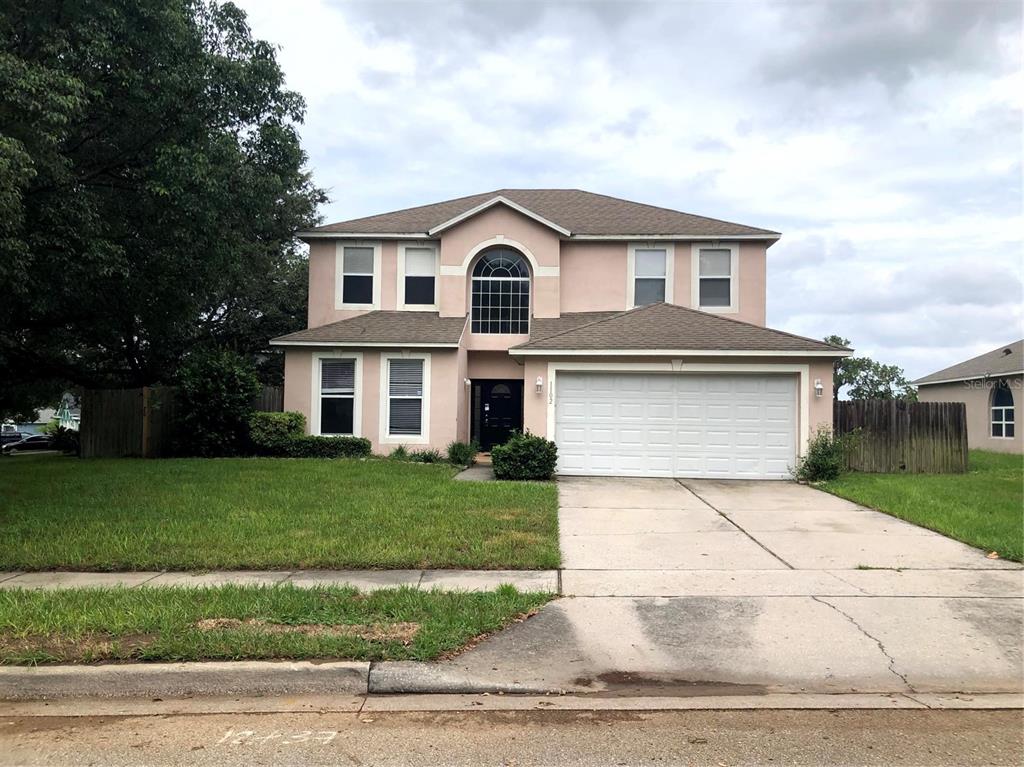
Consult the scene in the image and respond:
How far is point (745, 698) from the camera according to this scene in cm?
452

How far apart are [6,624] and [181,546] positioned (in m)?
2.45

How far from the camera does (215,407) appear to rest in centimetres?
1662

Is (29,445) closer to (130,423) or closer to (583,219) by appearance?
(130,423)

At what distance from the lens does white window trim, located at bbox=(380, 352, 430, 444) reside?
1695 cm

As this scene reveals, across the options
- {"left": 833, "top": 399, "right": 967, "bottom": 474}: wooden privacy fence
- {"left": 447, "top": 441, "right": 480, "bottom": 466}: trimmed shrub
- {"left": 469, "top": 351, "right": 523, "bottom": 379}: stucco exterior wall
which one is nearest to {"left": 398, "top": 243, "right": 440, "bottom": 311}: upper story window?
{"left": 469, "top": 351, "right": 523, "bottom": 379}: stucco exterior wall

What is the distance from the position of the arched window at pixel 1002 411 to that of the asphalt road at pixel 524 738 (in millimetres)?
A: 25883

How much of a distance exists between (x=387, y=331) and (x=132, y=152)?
22.4 feet

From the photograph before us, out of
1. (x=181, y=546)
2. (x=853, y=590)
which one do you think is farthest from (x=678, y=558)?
(x=181, y=546)

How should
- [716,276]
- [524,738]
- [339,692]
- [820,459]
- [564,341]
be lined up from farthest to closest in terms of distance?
[716,276] → [564,341] → [820,459] → [339,692] → [524,738]

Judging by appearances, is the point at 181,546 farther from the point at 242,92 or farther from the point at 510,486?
the point at 242,92

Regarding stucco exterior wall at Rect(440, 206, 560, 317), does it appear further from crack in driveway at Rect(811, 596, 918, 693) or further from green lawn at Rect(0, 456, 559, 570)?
crack in driveway at Rect(811, 596, 918, 693)

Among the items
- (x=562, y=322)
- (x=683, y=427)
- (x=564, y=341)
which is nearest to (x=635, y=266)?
(x=562, y=322)

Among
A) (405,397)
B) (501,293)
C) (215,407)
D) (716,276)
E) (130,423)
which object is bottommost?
(130,423)

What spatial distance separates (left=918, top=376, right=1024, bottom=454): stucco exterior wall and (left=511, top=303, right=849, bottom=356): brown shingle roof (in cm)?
1333
